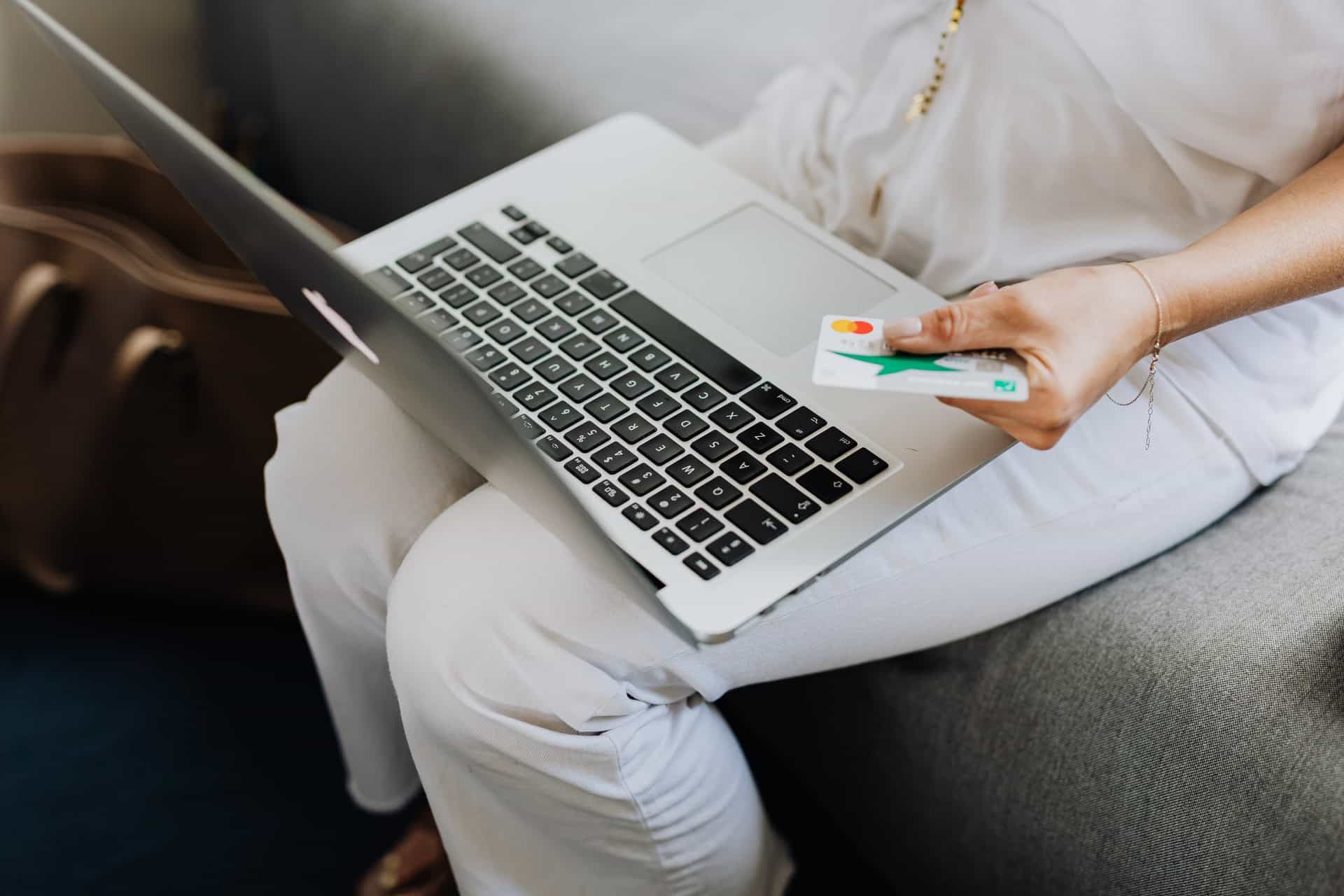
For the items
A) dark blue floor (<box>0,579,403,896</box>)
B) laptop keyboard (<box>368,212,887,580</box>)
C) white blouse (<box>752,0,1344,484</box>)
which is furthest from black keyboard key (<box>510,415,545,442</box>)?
dark blue floor (<box>0,579,403,896</box>)

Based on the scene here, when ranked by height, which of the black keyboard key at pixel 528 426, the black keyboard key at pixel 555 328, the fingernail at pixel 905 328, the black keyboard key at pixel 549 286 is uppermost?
the fingernail at pixel 905 328

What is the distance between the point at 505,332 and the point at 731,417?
0.15 metres

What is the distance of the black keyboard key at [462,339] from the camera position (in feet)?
2.26

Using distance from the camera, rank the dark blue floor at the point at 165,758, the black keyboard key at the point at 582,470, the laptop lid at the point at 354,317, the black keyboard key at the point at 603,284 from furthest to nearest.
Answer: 1. the dark blue floor at the point at 165,758
2. the black keyboard key at the point at 603,284
3. the black keyboard key at the point at 582,470
4. the laptop lid at the point at 354,317

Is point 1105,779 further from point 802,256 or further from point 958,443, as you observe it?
point 802,256

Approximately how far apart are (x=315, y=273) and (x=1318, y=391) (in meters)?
0.59

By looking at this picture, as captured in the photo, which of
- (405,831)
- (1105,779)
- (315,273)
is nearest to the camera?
(315,273)

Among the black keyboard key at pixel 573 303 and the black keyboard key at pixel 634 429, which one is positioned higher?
the black keyboard key at pixel 573 303

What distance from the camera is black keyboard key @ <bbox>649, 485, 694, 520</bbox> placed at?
1.93ft

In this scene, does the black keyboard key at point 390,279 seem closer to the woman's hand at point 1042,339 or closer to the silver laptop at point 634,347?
the silver laptop at point 634,347

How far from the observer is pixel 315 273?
545 mm

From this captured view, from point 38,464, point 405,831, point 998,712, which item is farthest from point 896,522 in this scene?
point 38,464

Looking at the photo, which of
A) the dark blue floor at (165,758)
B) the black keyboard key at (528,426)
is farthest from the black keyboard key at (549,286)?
the dark blue floor at (165,758)

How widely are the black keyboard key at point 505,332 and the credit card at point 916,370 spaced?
20 cm
